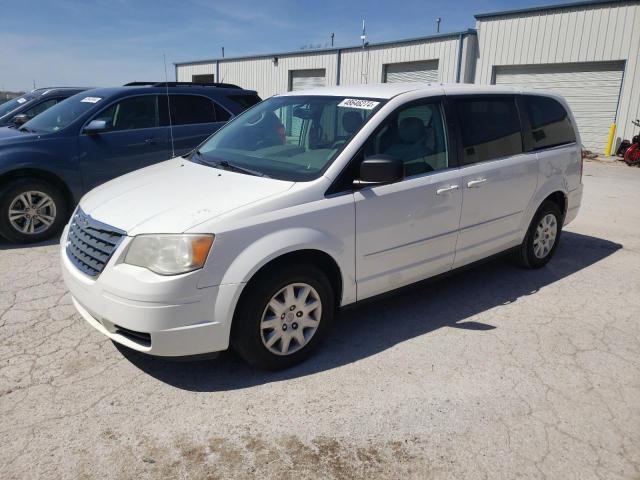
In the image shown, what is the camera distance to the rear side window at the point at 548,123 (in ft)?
16.2

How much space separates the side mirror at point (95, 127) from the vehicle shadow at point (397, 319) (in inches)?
135

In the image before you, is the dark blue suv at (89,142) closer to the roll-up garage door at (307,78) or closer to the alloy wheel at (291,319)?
the alloy wheel at (291,319)

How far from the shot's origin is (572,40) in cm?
1658

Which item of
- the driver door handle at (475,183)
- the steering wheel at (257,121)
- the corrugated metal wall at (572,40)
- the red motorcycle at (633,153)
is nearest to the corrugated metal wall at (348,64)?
the corrugated metal wall at (572,40)

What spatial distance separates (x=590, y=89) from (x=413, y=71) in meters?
6.84

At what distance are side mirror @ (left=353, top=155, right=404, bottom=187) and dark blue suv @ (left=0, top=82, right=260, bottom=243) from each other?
3755mm

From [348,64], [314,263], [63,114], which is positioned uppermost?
[348,64]

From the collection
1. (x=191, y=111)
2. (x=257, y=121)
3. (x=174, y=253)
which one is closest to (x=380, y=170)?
(x=174, y=253)

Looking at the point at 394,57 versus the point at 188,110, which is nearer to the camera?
the point at 188,110

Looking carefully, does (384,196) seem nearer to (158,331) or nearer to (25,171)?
(158,331)

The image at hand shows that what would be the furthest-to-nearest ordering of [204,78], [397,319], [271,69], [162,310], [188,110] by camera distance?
[204,78] → [271,69] → [188,110] → [397,319] → [162,310]

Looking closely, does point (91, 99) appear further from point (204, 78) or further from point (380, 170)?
point (204, 78)

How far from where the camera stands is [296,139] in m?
3.89

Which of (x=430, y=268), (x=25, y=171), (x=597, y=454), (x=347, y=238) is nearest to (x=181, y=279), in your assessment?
(x=347, y=238)
